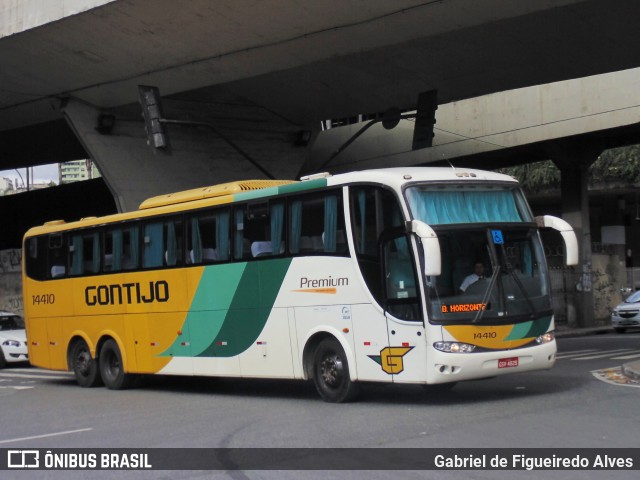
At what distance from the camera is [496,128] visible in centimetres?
3441

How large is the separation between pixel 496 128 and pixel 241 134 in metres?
9.51

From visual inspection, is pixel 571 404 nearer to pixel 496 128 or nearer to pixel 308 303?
pixel 308 303

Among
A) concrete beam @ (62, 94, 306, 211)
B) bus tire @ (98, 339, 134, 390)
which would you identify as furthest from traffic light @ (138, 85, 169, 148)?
concrete beam @ (62, 94, 306, 211)

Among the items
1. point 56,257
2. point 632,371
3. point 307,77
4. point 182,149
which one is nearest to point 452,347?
point 632,371

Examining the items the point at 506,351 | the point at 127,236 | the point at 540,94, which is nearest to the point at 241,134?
the point at 540,94

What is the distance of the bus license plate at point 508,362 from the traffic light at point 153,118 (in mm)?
12588

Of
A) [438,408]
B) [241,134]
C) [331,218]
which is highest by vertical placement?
[241,134]

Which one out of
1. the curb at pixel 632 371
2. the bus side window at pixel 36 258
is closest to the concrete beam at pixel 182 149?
the bus side window at pixel 36 258

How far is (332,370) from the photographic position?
14.1m

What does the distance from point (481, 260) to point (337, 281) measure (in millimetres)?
2231

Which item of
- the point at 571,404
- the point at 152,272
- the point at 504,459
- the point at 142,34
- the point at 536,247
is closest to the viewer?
the point at 504,459

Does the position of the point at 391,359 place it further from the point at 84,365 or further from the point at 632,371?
the point at 84,365

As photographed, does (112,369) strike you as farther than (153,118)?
No

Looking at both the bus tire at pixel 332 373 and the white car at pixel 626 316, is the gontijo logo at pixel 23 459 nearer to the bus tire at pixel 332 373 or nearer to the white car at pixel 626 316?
the bus tire at pixel 332 373
